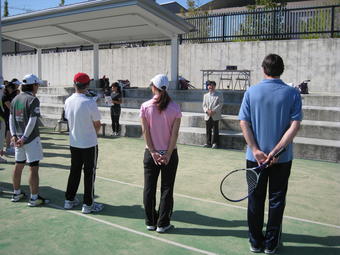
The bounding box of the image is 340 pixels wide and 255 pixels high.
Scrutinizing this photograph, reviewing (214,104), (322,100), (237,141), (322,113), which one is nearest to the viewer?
(237,141)

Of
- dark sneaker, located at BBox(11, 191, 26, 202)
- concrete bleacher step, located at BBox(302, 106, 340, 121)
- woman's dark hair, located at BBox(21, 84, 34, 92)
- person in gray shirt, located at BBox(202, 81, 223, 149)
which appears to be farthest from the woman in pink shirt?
concrete bleacher step, located at BBox(302, 106, 340, 121)

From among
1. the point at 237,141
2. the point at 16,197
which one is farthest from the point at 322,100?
the point at 16,197

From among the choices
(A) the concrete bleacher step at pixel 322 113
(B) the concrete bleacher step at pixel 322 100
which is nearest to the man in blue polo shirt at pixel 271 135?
(A) the concrete bleacher step at pixel 322 113

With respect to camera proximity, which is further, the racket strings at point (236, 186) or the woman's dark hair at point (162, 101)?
the woman's dark hair at point (162, 101)

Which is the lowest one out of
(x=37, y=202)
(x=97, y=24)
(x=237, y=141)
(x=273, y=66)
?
(x=37, y=202)

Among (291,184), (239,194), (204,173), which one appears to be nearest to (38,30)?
(204,173)

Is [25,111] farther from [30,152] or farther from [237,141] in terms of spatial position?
[237,141]

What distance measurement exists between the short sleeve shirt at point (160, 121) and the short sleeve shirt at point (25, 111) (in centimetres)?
200

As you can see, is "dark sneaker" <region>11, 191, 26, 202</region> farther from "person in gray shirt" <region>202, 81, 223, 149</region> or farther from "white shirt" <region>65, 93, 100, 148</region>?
"person in gray shirt" <region>202, 81, 223, 149</region>

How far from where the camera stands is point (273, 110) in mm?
4188

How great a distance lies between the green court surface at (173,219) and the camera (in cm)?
460

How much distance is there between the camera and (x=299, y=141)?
33.6 ft

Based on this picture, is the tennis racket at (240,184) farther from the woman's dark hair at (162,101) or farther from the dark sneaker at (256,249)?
the woman's dark hair at (162,101)

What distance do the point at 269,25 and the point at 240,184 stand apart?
15.0 m
